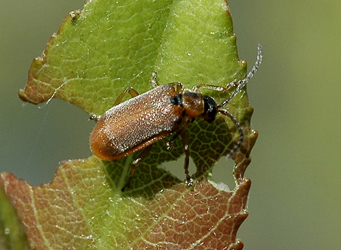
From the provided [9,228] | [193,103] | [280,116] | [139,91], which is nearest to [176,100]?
[193,103]

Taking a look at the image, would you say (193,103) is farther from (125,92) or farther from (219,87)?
(125,92)

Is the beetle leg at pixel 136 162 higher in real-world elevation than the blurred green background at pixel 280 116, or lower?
lower

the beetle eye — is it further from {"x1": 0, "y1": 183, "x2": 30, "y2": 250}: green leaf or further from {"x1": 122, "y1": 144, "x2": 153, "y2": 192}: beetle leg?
{"x1": 0, "y1": 183, "x2": 30, "y2": 250}: green leaf

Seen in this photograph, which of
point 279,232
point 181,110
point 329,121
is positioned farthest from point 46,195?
point 329,121

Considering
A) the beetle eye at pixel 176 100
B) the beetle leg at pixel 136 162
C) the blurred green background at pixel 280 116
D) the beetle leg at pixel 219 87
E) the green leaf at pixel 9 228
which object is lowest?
the green leaf at pixel 9 228

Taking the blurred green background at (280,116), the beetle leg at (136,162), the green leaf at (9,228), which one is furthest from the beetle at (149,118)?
the blurred green background at (280,116)

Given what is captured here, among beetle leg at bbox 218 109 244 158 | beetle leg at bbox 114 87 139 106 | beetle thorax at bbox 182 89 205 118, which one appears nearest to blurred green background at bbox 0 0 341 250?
beetle thorax at bbox 182 89 205 118

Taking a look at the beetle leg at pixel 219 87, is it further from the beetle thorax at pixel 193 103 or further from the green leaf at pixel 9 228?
the green leaf at pixel 9 228
